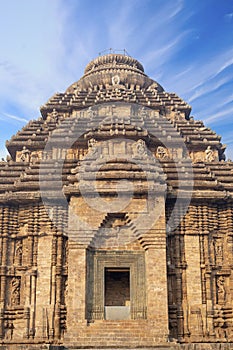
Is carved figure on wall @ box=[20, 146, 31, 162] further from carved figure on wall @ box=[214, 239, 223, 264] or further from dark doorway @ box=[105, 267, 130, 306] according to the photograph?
carved figure on wall @ box=[214, 239, 223, 264]

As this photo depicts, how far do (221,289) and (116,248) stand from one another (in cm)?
478

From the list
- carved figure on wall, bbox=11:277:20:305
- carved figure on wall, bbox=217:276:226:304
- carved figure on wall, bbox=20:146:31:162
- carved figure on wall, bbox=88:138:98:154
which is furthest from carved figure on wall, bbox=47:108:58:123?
carved figure on wall, bbox=217:276:226:304

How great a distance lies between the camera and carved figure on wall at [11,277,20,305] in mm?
20130

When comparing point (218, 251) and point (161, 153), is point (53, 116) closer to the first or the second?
point (161, 153)

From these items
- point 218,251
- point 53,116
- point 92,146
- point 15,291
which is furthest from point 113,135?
point 15,291

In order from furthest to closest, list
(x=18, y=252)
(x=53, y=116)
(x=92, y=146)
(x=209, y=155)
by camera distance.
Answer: (x=53, y=116) < (x=209, y=155) < (x=92, y=146) < (x=18, y=252)

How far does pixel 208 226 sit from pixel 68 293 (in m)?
6.62

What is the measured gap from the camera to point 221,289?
20344 mm

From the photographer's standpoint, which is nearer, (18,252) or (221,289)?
(221,289)

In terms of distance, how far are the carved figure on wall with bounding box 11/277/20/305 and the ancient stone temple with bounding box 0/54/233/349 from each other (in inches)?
1.6

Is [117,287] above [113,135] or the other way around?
the other way around

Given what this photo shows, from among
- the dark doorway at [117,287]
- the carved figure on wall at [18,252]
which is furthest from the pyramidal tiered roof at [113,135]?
the dark doorway at [117,287]

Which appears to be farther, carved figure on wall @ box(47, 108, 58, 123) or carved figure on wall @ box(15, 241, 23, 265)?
carved figure on wall @ box(47, 108, 58, 123)

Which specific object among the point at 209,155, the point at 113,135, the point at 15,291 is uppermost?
the point at 113,135
